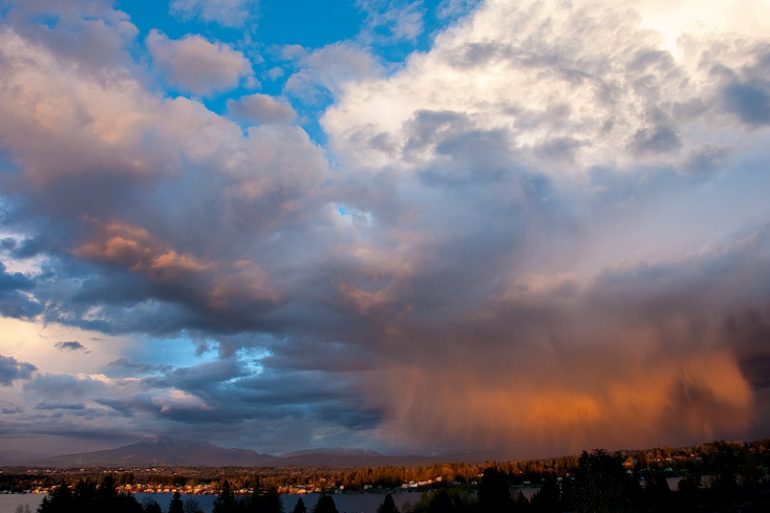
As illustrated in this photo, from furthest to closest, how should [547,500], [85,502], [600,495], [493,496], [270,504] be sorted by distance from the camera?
[547,500], [493,496], [270,504], [85,502], [600,495]

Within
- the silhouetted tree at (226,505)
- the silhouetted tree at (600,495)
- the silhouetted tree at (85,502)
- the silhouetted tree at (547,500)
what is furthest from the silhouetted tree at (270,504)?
the silhouetted tree at (600,495)

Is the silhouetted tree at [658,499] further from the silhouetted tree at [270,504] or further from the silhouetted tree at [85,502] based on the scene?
the silhouetted tree at [85,502]

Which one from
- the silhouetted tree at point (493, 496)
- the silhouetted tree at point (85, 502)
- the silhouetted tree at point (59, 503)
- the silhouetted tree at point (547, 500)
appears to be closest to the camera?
the silhouetted tree at point (59, 503)

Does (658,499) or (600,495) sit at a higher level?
(600,495)

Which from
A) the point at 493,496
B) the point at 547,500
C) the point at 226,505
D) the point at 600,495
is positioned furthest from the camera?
the point at 547,500

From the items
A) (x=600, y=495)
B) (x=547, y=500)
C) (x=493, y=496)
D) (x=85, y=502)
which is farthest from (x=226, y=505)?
(x=547, y=500)

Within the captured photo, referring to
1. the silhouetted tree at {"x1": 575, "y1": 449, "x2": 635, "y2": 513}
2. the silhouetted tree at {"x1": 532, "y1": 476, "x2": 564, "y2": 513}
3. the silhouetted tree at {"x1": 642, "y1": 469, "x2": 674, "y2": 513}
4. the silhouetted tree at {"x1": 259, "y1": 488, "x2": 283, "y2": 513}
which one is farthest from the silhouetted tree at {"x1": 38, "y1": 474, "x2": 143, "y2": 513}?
the silhouetted tree at {"x1": 642, "y1": 469, "x2": 674, "y2": 513}

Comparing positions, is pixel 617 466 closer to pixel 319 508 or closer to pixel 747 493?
pixel 747 493

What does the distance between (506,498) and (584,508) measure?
4181cm

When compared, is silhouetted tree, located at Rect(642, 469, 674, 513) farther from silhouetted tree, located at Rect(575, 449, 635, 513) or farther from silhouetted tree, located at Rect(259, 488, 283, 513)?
silhouetted tree, located at Rect(259, 488, 283, 513)

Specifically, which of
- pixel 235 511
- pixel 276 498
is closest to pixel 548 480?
pixel 276 498

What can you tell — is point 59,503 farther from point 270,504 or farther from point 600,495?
point 600,495

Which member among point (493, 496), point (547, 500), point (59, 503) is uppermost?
point (59, 503)

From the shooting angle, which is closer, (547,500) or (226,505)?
(226,505)
